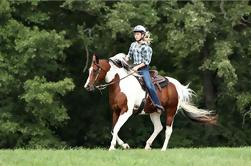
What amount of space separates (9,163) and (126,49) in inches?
704

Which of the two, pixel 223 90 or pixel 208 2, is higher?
pixel 208 2

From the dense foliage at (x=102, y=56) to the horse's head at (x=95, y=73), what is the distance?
33.1 ft

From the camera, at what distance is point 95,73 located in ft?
47.1

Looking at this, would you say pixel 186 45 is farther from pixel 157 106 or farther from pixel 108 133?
pixel 157 106

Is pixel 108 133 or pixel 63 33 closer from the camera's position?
pixel 63 33

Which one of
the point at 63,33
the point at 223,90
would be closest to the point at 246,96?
the point at 223,90

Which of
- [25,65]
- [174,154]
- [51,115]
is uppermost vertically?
[174,154]

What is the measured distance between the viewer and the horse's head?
14.3 m

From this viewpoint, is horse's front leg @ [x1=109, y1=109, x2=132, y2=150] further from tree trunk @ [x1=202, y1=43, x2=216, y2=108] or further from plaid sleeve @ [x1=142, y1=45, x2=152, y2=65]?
tree trunk @ [x1=202, y1=43, x2=216, y2=108]

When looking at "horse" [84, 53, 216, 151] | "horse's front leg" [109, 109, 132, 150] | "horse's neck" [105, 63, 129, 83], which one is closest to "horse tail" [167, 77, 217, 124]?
"horse" [84, 53, 216, 151]

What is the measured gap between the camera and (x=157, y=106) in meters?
15.0

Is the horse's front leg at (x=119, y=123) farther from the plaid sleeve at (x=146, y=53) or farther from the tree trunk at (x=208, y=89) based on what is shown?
the tree trunk at (x=208, y=89)

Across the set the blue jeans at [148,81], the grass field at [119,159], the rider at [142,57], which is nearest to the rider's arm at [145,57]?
the rider at [142,57]

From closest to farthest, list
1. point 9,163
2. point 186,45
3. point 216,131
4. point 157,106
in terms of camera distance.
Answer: point 9,163 < point 157,106 < point 186,45 < point 216,131
